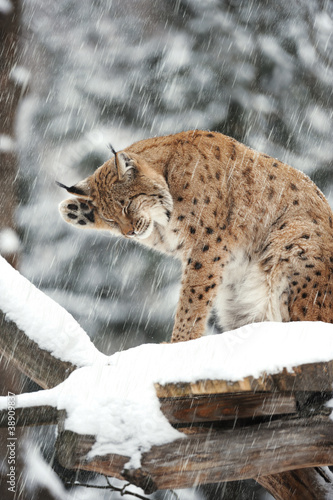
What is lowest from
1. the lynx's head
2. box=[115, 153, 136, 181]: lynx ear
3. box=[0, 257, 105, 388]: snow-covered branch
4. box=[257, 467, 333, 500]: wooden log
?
box=[257, 467, 333, 500]: wooden log

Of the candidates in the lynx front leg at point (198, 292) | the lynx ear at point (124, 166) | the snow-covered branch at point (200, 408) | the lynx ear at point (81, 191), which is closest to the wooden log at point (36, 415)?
the snow-covered branch at point (200, 408)

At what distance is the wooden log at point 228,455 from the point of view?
2221 millimetres

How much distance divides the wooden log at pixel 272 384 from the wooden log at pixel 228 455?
25 centimetres

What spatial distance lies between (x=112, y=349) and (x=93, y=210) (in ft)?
10.2

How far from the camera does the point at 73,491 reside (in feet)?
20.2

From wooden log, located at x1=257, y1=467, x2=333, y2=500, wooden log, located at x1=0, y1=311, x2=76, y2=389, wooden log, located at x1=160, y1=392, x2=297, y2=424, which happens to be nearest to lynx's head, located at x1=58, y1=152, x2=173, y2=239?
wooden log, located at x1=0, y1=311, x2=76, y2=389

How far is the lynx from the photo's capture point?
13.2 feet

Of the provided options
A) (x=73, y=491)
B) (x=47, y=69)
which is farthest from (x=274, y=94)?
(x=73, y=491)

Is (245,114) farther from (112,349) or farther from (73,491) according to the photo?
(73,491)

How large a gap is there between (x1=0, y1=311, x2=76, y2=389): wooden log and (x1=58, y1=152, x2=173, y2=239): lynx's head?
1318 mm

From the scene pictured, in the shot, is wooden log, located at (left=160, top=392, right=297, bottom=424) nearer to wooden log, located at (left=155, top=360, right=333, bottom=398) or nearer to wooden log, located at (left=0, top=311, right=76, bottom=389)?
wooden log, located at (left=155, top=360, right=333, bottom=398)

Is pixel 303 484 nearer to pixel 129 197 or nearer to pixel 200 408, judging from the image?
pixel 200 408

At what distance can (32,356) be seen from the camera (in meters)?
3.29

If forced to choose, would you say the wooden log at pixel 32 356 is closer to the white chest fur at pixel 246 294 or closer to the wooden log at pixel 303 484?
the wooden log at pixel 303 484
